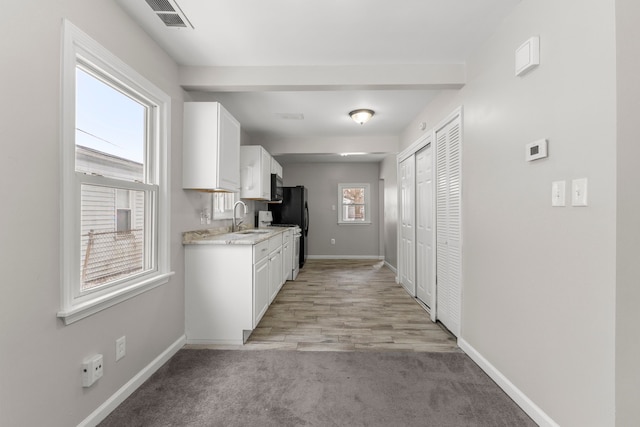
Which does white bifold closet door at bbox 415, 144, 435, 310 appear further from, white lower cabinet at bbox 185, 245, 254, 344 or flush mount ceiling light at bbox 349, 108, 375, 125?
white lower cabinet at bbox 185, 245, 254, 344

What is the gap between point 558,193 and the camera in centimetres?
145

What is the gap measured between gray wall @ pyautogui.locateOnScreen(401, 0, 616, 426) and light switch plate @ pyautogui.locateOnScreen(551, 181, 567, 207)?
1.2 inches

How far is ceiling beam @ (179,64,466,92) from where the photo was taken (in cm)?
249

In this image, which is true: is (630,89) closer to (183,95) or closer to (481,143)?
(481,143)

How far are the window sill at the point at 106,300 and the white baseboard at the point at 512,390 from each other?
2420 millimetres

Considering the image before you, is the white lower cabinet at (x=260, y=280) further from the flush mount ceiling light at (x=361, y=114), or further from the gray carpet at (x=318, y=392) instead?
the flush mount ceiling light at (x=361, y=114)

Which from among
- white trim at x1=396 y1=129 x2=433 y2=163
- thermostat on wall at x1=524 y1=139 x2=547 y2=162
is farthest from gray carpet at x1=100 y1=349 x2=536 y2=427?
white trim at x1=396 y1=129 x2=433 y2=163

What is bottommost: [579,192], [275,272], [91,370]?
[91,370]

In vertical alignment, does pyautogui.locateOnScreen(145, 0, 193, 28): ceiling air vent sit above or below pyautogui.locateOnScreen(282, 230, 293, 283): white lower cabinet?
above

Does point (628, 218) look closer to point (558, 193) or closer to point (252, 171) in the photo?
point (558, 193)

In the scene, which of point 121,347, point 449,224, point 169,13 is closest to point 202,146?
point 169,13

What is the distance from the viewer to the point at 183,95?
8.50ft

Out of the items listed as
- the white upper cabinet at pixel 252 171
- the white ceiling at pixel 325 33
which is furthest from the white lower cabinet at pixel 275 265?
the white ceiling at pixel 325 33

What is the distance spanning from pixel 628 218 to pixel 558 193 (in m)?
0.32
